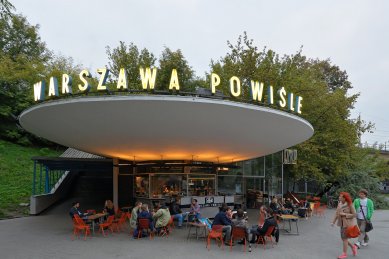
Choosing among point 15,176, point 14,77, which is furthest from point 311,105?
point 14,77

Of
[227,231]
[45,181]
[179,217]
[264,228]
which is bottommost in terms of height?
[179,217]

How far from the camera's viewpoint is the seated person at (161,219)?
39.1 feet

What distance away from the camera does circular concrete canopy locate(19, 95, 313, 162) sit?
10.6 metres

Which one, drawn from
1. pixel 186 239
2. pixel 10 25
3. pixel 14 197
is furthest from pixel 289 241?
pixel 10 25

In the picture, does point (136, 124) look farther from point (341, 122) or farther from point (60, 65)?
point (60, 65)

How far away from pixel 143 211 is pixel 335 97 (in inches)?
714

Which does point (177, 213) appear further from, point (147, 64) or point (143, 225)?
point (147, 64)

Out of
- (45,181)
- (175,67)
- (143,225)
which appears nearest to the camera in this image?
(143,225)

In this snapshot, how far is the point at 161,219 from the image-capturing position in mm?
11969

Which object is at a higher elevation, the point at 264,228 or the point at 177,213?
the point at 264,228

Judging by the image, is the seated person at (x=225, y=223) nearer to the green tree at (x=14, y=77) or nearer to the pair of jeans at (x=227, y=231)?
the pair of jeans at (x=227, y=231)

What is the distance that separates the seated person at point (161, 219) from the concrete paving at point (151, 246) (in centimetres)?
48

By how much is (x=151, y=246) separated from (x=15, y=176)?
761 inches

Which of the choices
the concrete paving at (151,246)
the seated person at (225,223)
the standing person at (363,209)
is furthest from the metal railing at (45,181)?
the standing person at (363,209)
